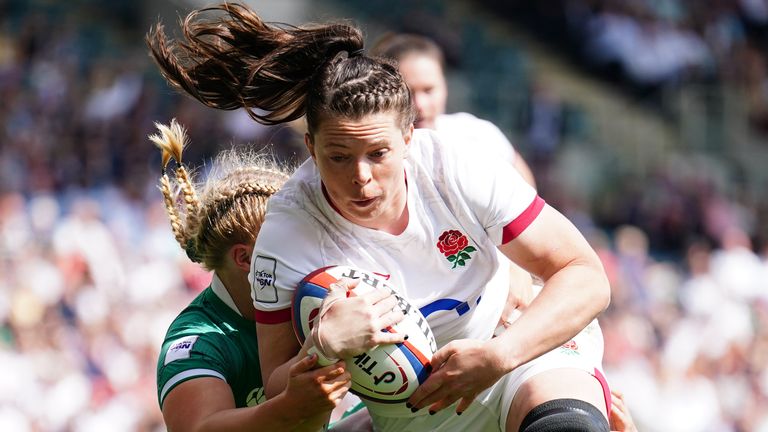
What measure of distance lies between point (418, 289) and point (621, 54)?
12.1m

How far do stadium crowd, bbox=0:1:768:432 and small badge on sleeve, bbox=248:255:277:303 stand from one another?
4.46 metres

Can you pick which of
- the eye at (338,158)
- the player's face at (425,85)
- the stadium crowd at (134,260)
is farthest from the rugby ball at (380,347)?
the stadium crowd at (134,260)

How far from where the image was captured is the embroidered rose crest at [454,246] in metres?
3.43

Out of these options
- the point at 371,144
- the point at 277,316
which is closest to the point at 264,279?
the point at 277,316

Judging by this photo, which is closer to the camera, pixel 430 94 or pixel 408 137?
pixel 408 137

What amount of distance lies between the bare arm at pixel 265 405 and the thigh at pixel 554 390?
1.80 ft

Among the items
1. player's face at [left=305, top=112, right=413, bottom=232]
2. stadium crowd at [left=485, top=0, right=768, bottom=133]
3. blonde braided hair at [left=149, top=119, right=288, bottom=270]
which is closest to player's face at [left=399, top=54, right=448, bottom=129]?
blonde braided hair at [left=149, top=119, right=288, bottom=270]

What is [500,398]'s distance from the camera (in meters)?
3.64

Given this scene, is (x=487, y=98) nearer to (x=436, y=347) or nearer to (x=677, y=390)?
(x=677, y=390)

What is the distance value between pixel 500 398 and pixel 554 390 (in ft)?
1.05

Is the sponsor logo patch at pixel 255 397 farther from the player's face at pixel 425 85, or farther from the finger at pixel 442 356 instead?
the player's face at pixel 425 85

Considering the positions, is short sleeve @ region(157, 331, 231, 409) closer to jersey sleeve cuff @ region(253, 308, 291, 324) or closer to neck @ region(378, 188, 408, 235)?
jersey sleeve cuff @ region(253, 308, 291, 324)

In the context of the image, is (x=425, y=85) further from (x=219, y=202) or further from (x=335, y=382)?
(x=335, y=382)

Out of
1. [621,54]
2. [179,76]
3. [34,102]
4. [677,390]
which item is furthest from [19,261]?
[621,54]
